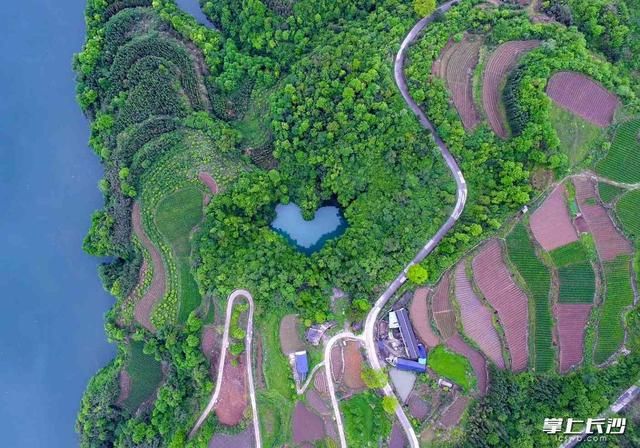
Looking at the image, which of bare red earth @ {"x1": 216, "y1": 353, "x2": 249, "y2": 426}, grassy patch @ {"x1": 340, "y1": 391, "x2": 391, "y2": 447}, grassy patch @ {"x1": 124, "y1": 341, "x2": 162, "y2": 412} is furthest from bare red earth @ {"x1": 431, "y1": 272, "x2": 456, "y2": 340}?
grassy patch @ {"x1": 124, "y1": 341, "x2": 162, "y2": 412}

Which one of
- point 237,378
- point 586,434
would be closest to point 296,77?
point 237,378

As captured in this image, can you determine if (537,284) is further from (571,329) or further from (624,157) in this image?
(624,157)

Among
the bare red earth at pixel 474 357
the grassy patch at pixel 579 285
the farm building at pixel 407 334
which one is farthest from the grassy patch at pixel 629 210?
the farm building at pixel 407 334

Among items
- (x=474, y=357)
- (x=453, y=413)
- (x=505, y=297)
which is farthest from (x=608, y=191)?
(x=453, y=413)

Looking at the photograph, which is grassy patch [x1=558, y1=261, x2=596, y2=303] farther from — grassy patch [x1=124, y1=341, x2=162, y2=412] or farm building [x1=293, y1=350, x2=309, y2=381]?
grassy patch [x1=124, y1=341, x2=162, y2=412]

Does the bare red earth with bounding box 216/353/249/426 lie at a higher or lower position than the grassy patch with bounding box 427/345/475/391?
higher

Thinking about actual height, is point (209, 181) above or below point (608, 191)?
above

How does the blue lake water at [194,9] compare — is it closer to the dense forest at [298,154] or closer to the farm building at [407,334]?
the dense forest at [298,154]
